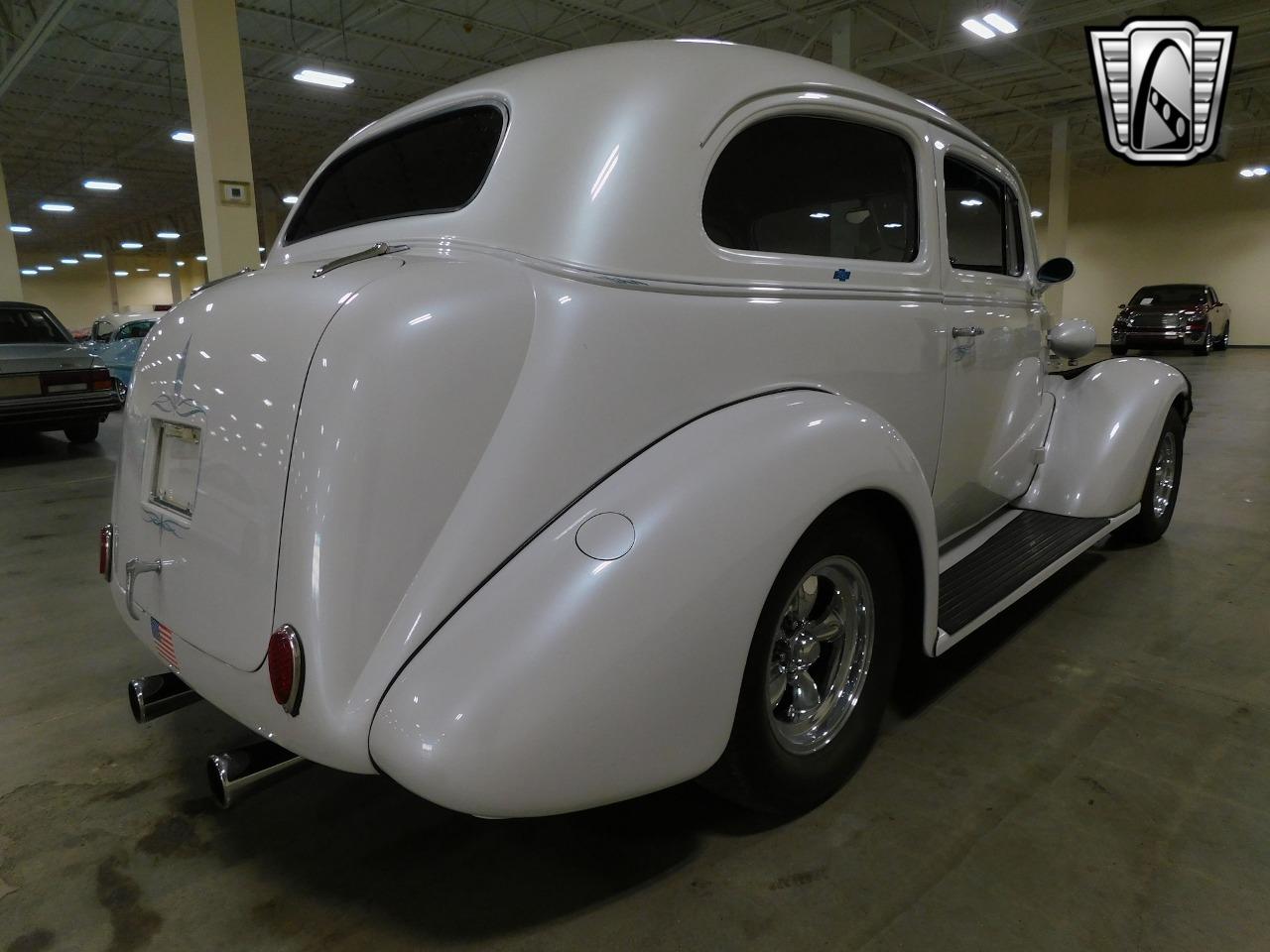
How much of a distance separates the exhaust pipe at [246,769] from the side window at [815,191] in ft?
4.95

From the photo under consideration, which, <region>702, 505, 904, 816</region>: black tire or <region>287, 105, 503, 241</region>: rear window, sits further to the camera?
<region>287, 105, 503, 241</region>: rear window

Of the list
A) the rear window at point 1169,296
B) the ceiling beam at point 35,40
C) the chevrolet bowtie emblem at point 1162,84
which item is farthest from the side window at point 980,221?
the rear window at point 1169,296

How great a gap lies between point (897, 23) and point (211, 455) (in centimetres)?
1451

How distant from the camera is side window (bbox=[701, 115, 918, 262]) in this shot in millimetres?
2033

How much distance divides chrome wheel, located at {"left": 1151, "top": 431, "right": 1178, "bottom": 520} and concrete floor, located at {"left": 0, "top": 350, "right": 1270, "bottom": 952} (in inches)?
50.7

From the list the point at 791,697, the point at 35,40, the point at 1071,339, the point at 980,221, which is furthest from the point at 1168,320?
the point at 35,40

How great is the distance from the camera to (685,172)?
6.18ft

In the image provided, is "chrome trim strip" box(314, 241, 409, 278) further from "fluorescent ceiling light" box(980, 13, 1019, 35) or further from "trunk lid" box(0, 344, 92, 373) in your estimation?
"fluorescent ceiling light" box(980, 13, 1019, 35)

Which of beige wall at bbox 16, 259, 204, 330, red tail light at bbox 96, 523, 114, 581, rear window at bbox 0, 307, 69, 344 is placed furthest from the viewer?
beige wall at bbox 16, 259, 204, 330

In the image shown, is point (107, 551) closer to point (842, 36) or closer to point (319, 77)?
point (319, 77)

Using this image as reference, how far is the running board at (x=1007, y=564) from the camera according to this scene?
95.2 inches

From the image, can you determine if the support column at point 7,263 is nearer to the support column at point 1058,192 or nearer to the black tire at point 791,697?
the black tire at point 791,697

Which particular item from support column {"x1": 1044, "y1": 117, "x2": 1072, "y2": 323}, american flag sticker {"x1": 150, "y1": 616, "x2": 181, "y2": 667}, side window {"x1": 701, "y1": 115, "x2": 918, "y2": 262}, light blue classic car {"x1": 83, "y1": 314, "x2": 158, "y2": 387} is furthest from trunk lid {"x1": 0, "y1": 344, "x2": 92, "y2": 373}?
support column {"x1": 1044, "y1": 117, "x2": 1072, "y2": 323}

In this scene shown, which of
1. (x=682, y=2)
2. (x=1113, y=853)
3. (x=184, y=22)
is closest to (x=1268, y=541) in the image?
(x=1113, y=853)
